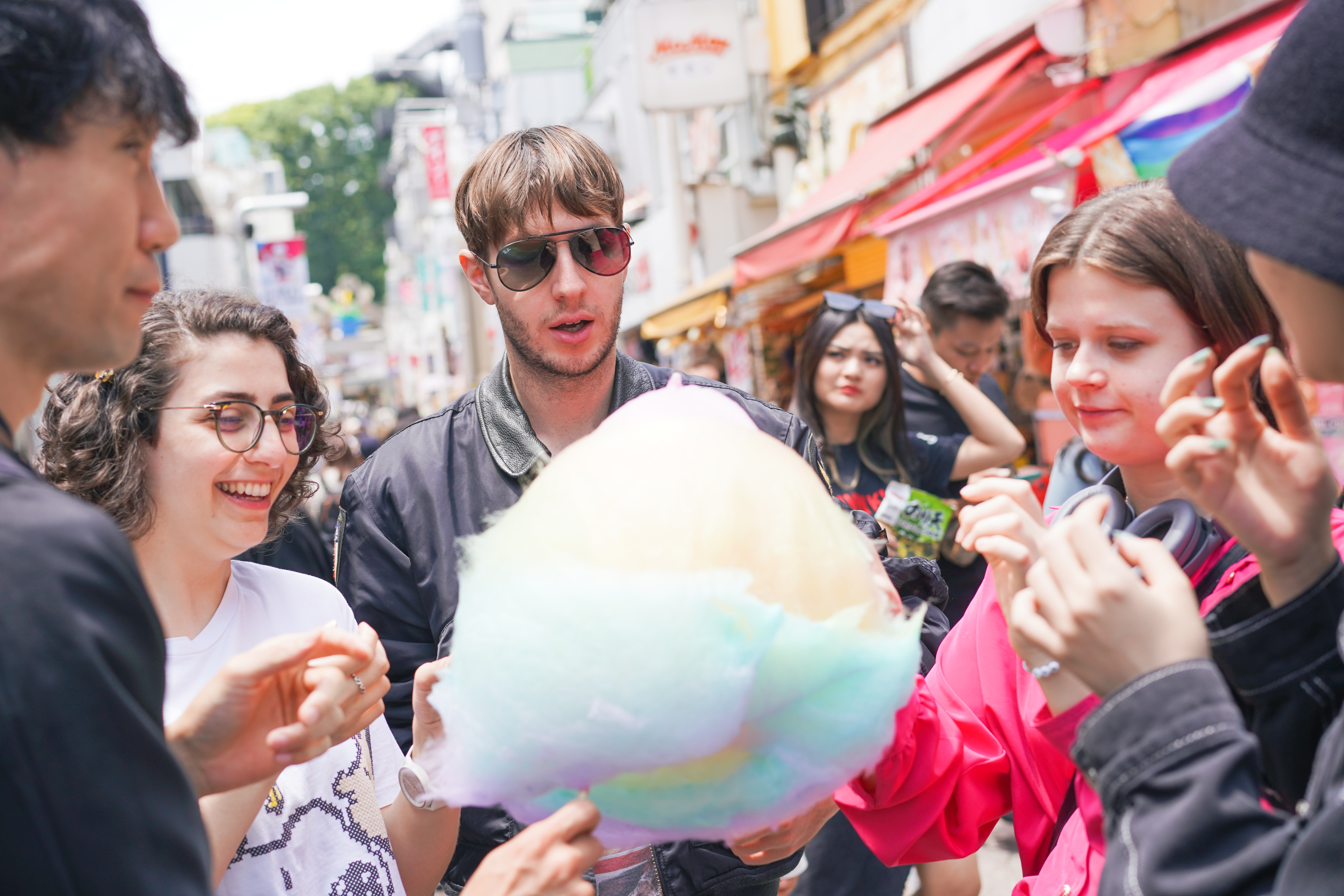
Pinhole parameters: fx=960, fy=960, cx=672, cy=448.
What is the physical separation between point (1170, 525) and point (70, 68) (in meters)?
1.49

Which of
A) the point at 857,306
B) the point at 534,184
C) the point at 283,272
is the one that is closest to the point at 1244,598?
the point at 534,184

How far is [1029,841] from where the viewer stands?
153 centimetres

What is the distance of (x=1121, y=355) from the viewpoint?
58.4 inches

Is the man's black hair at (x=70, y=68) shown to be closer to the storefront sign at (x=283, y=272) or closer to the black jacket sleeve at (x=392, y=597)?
the black jacket sleeve at (x=392, y=597)

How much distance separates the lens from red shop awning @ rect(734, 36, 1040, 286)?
22.6 ft

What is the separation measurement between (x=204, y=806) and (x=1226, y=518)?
1.42m

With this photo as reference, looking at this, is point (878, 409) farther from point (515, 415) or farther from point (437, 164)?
point (437, 164)

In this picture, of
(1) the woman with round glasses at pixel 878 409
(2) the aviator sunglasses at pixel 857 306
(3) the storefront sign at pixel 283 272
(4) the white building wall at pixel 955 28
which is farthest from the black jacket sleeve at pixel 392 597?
(3) the storefront sign at pixel 283 272

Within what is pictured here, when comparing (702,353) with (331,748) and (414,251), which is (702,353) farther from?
(414,251)

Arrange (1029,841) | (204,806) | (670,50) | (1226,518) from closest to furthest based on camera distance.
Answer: (1226,518) < (204,806) < (1029,841) < (670,50)

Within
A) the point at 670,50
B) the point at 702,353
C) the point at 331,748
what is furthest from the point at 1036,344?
the point at 670,50

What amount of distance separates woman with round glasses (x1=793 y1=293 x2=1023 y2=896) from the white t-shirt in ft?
7.03

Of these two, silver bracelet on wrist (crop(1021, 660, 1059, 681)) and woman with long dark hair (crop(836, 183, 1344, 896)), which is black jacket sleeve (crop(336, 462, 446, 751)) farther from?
silver bracelet on wrist (crop(1021, 660, 1059, 681))

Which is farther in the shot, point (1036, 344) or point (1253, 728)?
point (1036, 344)
